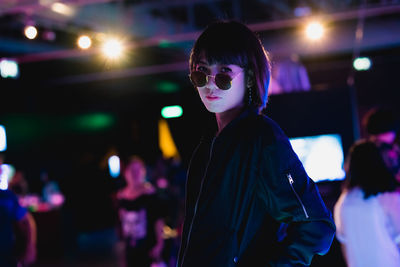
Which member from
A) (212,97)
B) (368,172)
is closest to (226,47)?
(212,97)

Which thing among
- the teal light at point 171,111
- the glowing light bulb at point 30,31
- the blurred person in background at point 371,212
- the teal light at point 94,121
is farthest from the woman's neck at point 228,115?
the teal light at point 171,111

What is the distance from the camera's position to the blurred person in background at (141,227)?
17.0 feet

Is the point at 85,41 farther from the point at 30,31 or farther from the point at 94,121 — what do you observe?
the point at 94,121

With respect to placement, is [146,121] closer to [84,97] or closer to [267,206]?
[84,97]

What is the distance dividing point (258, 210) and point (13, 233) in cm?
232

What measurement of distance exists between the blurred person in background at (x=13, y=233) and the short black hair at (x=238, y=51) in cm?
212

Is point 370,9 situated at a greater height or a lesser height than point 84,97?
lesser

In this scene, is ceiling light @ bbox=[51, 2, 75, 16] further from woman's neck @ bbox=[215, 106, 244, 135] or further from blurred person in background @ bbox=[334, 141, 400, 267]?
woman's neck @ bbox=[215, 106, 244, 135]

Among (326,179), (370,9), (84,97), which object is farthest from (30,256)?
(84,97)

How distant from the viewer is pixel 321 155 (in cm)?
546

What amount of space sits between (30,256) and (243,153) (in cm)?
260

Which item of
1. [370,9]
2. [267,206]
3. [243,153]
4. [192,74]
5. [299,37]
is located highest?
[299,37]

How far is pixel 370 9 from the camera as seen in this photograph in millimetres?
6094

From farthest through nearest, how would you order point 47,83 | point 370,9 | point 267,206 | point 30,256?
point 47,83 < point 370,9 < point 30,256 < point 267,206
